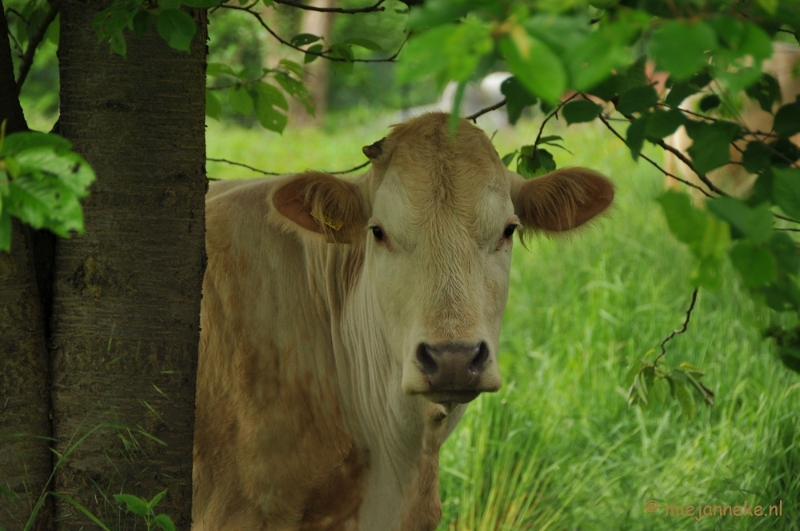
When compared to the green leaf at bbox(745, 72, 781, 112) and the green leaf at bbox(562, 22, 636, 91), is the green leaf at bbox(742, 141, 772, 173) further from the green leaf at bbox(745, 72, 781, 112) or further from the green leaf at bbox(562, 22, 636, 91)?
the green leaf at bbox(562, 22, 636, 91)

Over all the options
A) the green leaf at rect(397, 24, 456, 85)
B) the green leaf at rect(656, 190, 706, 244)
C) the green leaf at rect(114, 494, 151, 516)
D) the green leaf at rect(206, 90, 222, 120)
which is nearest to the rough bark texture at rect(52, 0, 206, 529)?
the green leaf at rect(114, 494, 151, 516)

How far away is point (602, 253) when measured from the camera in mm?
6340

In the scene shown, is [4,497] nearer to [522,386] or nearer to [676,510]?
[676,510]

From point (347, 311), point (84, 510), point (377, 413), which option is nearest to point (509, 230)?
point (347, 311)

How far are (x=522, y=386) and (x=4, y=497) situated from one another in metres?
3.38

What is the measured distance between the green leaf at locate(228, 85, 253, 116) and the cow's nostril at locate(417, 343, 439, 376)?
130 cm

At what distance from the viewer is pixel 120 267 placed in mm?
2207

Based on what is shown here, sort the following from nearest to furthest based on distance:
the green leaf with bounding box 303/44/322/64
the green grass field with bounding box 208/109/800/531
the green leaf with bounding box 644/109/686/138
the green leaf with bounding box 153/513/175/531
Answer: the green leaf with bounding box 644/109/686/138 < the green leaf with bounding box 153/513/175/531 < the green leaf with bounding box 303/44/322/64 < the green grass field with bounding box 208/109/800/531

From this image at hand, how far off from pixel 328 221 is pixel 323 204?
0.06 m

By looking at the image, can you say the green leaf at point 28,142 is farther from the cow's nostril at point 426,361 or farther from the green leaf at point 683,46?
the cow's nostril at point 426,361

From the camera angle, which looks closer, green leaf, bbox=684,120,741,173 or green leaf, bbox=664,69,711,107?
green leaf, bbox=684,120,741,173

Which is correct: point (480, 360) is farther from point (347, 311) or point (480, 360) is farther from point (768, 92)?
point (768, 92)

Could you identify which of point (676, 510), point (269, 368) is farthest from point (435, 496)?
point (676, 510)

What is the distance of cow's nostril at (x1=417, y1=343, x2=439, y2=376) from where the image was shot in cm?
222
